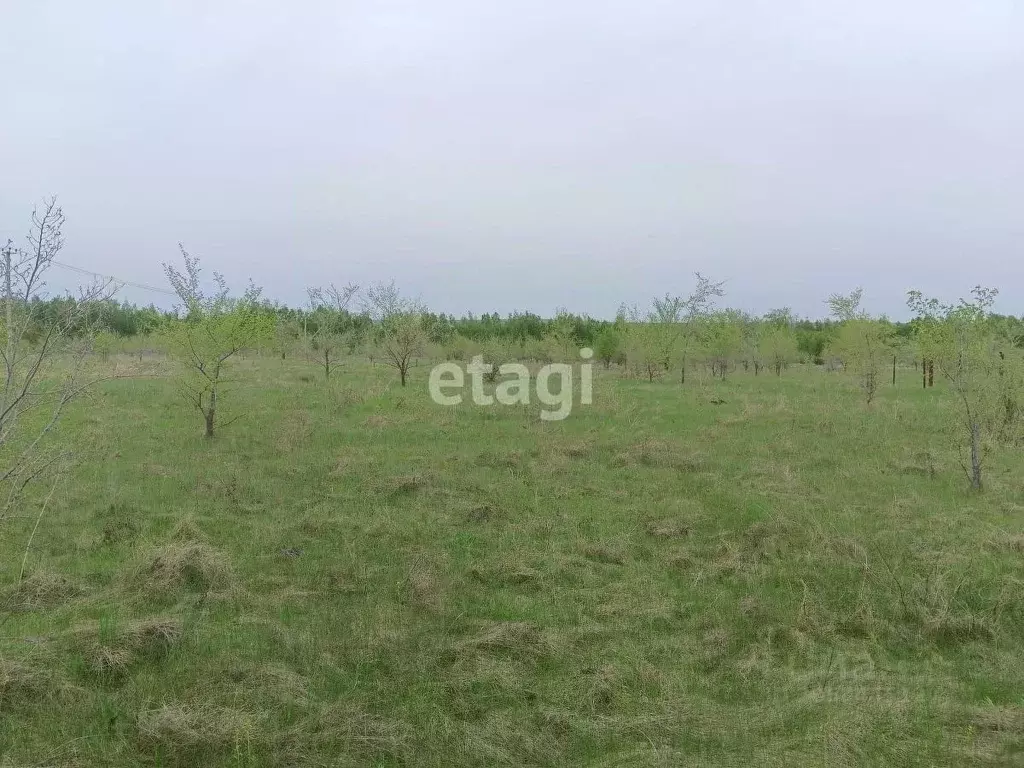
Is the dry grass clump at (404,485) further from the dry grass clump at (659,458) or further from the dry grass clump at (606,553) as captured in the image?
the dry grass clump at (659,458)

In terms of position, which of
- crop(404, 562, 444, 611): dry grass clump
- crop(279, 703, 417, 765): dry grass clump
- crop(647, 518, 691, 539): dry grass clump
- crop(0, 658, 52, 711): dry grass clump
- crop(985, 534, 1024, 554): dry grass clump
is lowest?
crop(279, 703, 417, 765): dry grass clump

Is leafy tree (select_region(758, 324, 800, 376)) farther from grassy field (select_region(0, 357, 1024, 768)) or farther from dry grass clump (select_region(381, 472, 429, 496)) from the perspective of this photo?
dry grass clump (select_region(381, 472, 429, 496))

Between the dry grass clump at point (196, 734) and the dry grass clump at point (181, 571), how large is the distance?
194 centimetres

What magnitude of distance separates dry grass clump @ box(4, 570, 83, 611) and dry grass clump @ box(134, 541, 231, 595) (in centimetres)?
51

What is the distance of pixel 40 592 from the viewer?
496 centimetres

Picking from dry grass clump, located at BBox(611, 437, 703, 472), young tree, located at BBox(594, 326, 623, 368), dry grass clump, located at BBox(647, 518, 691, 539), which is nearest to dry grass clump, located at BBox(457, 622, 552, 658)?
dry grass clump, located at BBox(647, 518, 691, 539)

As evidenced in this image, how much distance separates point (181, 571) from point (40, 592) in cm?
103

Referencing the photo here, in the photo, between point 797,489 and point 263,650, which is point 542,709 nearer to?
point 263,650

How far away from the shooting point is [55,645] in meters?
4.13

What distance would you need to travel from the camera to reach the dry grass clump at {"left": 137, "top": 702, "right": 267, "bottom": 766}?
316 cm

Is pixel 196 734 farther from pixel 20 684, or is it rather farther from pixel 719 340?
Result: pixel 719 340

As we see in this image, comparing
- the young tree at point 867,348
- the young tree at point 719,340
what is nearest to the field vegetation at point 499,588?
the young tree at point 867,348

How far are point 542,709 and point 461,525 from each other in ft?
11.9

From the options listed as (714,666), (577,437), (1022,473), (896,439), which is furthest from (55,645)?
(896,439)
